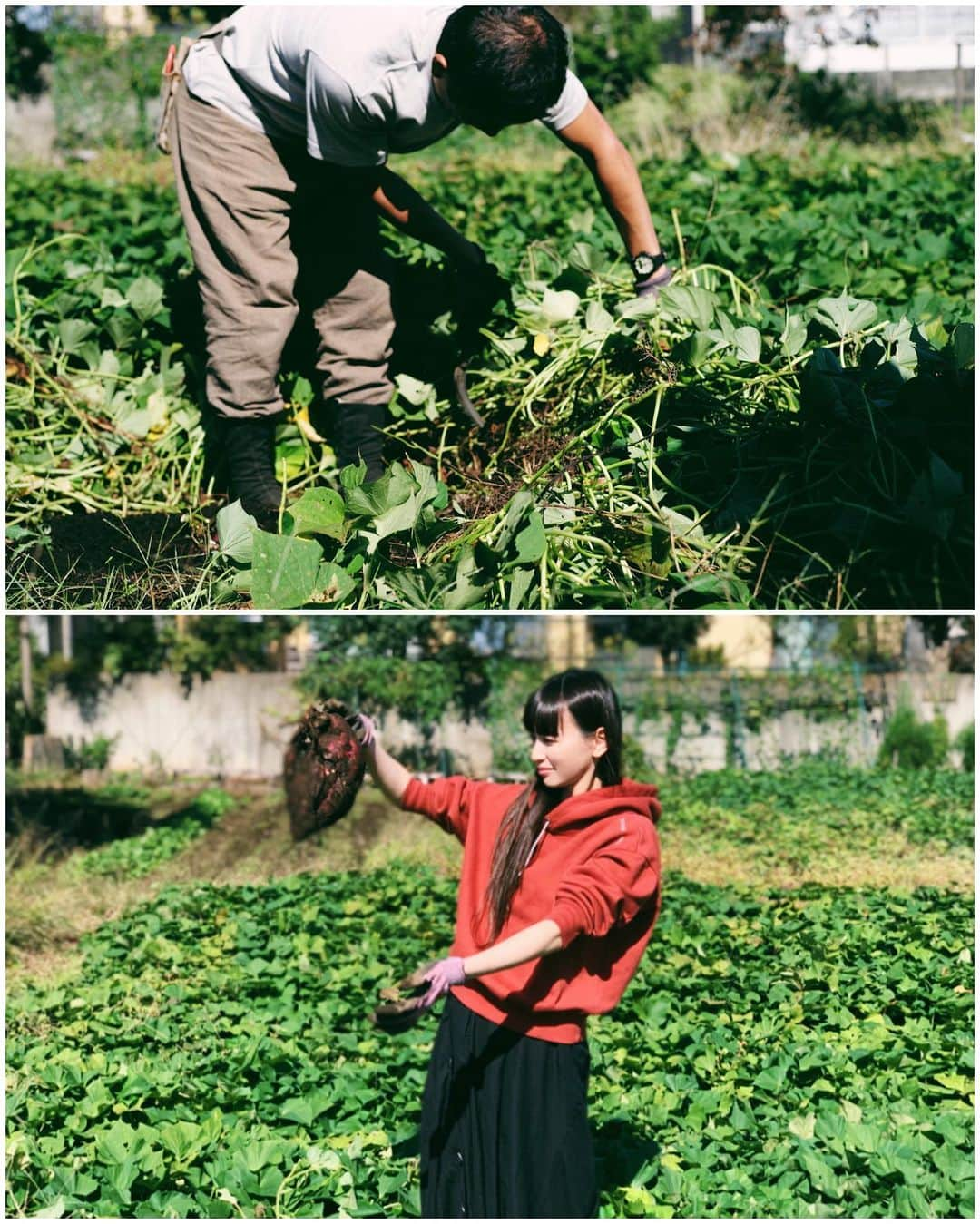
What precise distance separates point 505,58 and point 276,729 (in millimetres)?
6766

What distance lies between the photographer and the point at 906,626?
36.4ft

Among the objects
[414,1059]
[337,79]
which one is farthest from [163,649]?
[337,79]

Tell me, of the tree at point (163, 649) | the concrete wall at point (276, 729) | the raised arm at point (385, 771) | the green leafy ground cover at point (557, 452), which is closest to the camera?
the raised arm at point (385, 771)

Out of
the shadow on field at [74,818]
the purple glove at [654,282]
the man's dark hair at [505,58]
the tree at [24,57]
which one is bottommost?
the shadow on field at [74,818]

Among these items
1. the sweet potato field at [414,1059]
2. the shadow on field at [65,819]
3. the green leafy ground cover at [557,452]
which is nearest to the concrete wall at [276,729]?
the shadow on field at [65,819]

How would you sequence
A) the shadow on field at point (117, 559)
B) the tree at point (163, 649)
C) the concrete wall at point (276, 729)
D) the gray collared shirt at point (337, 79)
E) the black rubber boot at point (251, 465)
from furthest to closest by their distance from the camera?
the tree at point (163, 649) < the concrete wall at point (276, 729) < the black rubber boot at point (251, 465) < the shadow on field at point (117, 559) < the gray collared shirt at point (337, 79)

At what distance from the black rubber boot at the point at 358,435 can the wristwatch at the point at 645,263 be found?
851 mm

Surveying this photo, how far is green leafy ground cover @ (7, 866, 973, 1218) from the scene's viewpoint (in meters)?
2.52

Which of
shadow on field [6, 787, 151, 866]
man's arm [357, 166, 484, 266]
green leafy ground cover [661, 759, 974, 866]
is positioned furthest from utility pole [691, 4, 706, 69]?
man's arm [357, 166, 484, 266]

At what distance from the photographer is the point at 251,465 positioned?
11.0ft

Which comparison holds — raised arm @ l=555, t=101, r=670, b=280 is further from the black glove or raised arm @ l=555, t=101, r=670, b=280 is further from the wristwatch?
the black glove

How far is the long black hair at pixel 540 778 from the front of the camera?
220cm

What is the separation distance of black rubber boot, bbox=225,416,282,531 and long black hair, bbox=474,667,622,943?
137 centimetres

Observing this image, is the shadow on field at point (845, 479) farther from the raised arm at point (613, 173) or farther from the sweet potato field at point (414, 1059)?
the sweet potato field at point (414, 1059)
